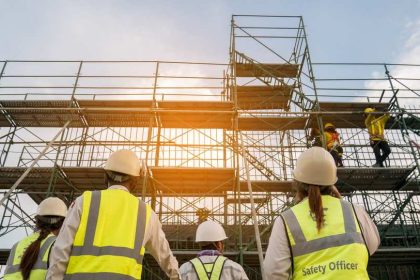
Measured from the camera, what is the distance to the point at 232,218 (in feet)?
41.8

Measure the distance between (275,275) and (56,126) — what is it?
41.9 feet

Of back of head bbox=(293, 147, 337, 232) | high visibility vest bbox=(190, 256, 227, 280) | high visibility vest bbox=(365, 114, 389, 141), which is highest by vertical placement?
high visibility vest bbox=(365, 114, 389, 141)

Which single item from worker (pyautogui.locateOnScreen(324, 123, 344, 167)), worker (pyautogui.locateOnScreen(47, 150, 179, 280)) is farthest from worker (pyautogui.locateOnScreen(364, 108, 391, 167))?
worker (pyautogui.locateOnScreen(47, 150, 179, 280))

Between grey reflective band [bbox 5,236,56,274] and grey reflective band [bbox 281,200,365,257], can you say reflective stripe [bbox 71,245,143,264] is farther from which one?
grey reflective band [bbox 5,236,56,274]

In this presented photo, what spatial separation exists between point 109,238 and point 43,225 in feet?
5.36

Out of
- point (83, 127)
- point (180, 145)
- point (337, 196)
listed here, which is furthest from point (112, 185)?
point (83, 127)

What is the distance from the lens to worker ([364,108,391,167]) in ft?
36.1

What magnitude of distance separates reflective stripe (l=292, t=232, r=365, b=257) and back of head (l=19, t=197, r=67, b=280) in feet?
8.01

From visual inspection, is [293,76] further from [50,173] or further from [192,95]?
[50,173]

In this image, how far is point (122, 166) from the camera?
9.43 ft

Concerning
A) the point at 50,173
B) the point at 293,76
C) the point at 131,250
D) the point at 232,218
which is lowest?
the point at 131,250

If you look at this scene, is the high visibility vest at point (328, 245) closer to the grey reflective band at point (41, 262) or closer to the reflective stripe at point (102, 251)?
the reflective stripe at point (102, 251)

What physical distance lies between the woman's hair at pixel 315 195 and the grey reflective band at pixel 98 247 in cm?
110

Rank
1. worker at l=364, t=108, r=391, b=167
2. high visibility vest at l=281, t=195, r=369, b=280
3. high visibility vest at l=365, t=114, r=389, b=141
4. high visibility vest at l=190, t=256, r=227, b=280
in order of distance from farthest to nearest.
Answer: high visibility vest at l=365, t=114, r=389, b=141 < worker at l=364, t=108, r=391, b=167 < high visibility vest at l=190, t=256, r=227, b=280 < high visibility vest at l=281, t=195, r=369, b=280
